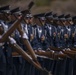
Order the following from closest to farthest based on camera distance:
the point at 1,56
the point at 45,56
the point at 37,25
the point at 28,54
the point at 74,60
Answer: the point at 28,54 → the point at 1,56 → the point at 45,56 → the point at 37,25 → the point at 74,60

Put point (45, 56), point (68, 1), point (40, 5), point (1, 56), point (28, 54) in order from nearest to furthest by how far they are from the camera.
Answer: point (28, 54)
point (1, 56)
point (45, 56)
point (40, 5)
point (68, 1)

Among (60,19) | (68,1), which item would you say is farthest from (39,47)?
(68,1)

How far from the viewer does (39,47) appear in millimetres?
10039

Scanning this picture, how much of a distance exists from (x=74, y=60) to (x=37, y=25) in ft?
5.48

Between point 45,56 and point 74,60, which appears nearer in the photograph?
point 45,56

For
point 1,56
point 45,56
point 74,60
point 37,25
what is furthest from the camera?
point 74,60

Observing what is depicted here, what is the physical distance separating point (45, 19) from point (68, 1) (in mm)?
15082

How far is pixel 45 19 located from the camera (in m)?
11.0

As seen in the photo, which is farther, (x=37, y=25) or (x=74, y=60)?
(x=74, y=60)

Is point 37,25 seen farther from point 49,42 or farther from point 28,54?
point 28,54

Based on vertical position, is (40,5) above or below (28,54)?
above

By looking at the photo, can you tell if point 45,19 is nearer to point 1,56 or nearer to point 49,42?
point 49,42

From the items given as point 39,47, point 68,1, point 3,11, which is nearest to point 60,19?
point 39,47

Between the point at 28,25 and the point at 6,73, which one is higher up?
the point at 28,25
